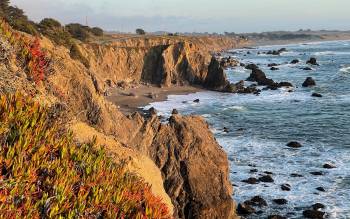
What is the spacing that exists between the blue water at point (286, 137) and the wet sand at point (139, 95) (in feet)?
7.80

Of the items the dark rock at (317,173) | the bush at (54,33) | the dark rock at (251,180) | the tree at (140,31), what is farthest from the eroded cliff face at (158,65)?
the tree at (140,31)

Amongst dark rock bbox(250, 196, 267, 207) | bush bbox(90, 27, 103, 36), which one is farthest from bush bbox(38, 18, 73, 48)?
dark rock bbox(250, 196, 267, 207)

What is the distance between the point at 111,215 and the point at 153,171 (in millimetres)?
5765

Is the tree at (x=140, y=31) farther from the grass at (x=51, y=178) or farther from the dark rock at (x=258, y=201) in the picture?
the grass at (x=51, y=178)

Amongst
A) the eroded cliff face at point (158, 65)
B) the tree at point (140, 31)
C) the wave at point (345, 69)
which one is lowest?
the wave at point (345, 69)

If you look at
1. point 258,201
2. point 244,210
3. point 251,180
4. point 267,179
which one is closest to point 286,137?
point 267,179

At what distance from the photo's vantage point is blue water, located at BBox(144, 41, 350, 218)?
1095 inches

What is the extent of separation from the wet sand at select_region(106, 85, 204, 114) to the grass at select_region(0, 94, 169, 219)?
4022cm

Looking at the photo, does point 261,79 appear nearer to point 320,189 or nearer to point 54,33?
point 54,33

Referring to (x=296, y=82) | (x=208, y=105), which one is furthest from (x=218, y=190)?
(x=296, y=82)

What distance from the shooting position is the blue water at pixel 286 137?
27812 millimetres

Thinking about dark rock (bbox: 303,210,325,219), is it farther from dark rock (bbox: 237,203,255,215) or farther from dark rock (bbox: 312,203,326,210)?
dark rock (bbox: 237,203,255,215)

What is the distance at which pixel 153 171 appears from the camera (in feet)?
45.0

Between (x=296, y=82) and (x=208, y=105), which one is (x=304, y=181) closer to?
(x=208, y=105)
